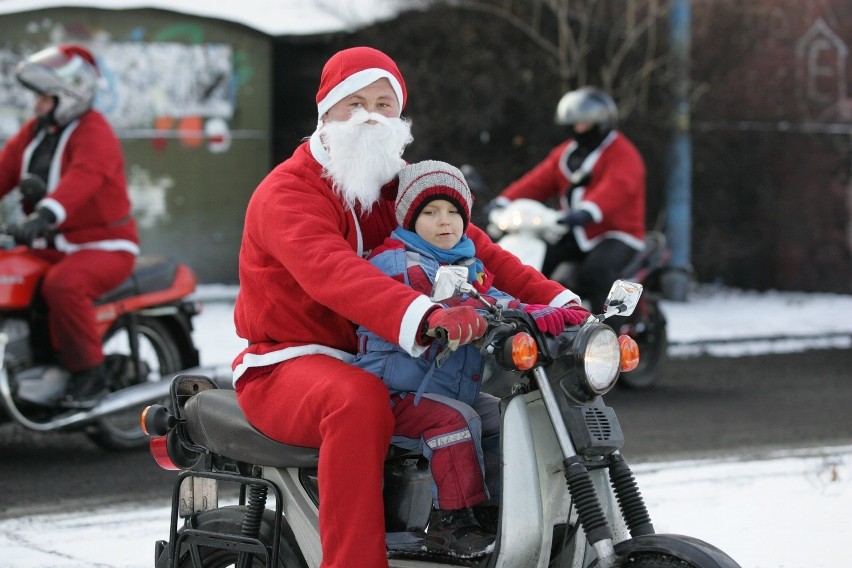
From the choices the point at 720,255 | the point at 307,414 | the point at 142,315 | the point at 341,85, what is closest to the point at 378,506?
the point at 307,414

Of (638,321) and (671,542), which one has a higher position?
(671,542)

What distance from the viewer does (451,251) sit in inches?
164

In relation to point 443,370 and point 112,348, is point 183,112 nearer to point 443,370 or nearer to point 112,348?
point 112,348

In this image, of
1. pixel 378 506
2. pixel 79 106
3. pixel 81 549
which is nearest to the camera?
pixel 378 506

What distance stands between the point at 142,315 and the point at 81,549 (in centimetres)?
265

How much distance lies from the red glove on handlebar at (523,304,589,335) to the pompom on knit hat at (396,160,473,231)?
0.42m

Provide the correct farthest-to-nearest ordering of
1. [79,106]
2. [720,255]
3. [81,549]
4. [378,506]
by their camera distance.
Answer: [720,255]
[79,106]
[81,549]
[378,506]

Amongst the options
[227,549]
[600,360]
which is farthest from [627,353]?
[227,549]

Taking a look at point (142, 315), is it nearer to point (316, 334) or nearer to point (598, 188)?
point (598, 188)

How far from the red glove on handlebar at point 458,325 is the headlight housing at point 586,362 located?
0.80 feet

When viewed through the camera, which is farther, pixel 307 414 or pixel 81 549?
pixel 81 549

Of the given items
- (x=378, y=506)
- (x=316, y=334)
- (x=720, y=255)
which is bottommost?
(x=720, y=255)

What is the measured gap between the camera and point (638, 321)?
1021 centimetres

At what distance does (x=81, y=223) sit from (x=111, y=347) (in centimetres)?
71
